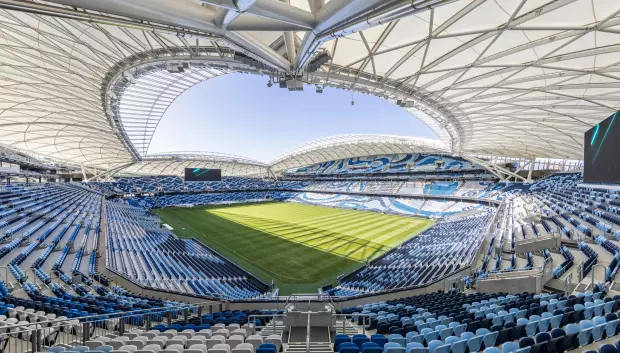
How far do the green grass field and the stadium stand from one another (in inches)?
10.5

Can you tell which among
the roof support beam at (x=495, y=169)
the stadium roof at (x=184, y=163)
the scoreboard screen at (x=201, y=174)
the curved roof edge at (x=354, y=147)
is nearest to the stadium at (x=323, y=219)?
the roof support beam at (x=495, y=169)

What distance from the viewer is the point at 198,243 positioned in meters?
28.8

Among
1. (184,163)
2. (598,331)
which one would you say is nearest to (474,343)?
(598,331)

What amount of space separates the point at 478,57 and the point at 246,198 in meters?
62.8

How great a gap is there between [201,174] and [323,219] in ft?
109

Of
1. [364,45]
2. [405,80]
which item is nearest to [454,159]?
[405,80]

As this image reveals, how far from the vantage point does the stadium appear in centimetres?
621

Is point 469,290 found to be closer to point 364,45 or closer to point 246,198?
point 364,45

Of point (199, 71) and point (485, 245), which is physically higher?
point (199, 71)

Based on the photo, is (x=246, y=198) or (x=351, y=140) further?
(x=246, y=198)

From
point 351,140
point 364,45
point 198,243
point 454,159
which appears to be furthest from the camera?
point 454,159

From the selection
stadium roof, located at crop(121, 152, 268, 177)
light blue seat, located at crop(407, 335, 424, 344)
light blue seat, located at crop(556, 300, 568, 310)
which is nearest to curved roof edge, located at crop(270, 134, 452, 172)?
stadium roof, located at crop(121, 152, 268, 177)

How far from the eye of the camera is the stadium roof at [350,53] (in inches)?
238

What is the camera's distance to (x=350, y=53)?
1422cm
